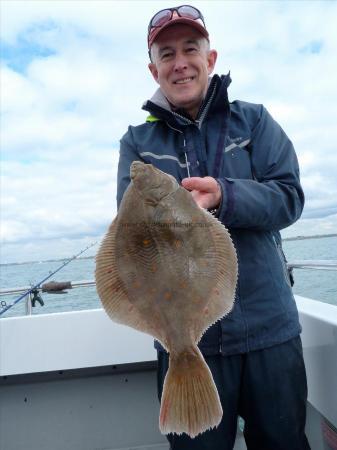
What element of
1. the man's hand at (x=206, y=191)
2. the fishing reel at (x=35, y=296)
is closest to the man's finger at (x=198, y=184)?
the man's hand at (x=206, y=191)

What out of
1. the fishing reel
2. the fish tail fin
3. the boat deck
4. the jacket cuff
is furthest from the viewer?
the fishing reel

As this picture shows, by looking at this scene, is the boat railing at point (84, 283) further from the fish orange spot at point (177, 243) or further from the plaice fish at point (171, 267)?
the fish orange spot at point (177, 243)

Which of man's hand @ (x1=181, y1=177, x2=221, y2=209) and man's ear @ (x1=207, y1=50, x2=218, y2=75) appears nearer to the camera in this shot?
man's hand @ (x1=181, y1=177, x2=221, y2=209)

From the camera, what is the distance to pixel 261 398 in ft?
8.13

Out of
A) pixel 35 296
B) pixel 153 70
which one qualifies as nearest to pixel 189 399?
pixel 153 70

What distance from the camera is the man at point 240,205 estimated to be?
2.42 meters

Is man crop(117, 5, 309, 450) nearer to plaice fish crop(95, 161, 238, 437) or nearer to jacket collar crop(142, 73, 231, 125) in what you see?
jacket collar crop(142, 73, 231, 125)

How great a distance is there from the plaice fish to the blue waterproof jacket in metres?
0.25

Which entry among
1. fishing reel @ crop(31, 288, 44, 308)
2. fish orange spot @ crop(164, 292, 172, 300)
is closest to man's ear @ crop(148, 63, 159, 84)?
fish orange spot @ crop(164, 292, 172, 300)

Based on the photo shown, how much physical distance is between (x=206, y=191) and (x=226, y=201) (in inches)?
4.8

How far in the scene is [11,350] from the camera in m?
3.67

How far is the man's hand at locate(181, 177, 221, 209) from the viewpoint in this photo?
6.89 ft

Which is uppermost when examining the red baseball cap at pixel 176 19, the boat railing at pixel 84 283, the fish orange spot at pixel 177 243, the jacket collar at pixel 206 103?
the red baseball cap at pixel 176 19

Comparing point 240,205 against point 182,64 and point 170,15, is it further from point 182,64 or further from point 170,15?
point 170,15
